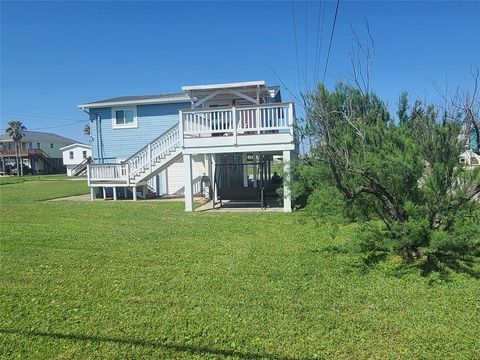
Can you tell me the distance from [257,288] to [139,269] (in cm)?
194

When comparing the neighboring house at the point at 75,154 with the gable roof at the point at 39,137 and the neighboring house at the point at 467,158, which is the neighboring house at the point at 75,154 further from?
the neighboring house at the point at 467,158

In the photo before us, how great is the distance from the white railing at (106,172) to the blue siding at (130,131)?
2.50 m

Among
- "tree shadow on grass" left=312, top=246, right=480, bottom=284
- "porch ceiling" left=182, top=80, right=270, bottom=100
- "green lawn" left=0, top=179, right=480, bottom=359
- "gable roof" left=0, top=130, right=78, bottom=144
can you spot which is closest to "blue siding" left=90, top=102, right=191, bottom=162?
"porch ceiling" left=182, top=80, right=270, bottom=100

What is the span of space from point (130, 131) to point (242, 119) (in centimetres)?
850

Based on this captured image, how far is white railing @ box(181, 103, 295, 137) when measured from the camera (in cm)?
1139

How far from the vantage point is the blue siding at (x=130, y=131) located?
1778 centimetres

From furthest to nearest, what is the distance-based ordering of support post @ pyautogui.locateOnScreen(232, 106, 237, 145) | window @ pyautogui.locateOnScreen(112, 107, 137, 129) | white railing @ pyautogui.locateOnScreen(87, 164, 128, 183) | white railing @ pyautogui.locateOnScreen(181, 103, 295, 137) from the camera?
1. window @ pyautogui.locateOnScreen(112, 107, 137, 129)
2. white railing @ pyautogui.locateOnScreen(87, 164, 128, 183)
3. support post @ pyautogui.locateOnScreen(232, 106, 237, 145)
4. white railing @ pyautogui.locateOnScreen(181, 103, 295, 137)

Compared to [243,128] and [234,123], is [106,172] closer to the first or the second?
[234,123]

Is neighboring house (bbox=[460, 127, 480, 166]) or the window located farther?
the window

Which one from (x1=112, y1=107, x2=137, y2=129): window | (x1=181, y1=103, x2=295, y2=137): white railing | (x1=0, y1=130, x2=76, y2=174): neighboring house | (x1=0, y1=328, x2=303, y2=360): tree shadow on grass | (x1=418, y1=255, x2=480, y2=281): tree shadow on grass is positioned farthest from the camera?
(x1=0, y1=130, x2=76, y2=174): neighboring house

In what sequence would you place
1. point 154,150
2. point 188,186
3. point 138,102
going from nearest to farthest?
1. point 188,186
2. point 154,150
3. point 138,102

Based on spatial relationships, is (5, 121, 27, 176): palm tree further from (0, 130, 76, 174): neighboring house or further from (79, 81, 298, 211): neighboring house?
(79, 81, 298, 211): neighboring house

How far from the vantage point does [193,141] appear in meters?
11.9

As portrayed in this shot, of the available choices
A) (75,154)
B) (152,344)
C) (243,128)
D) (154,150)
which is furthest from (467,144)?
(75,154)
